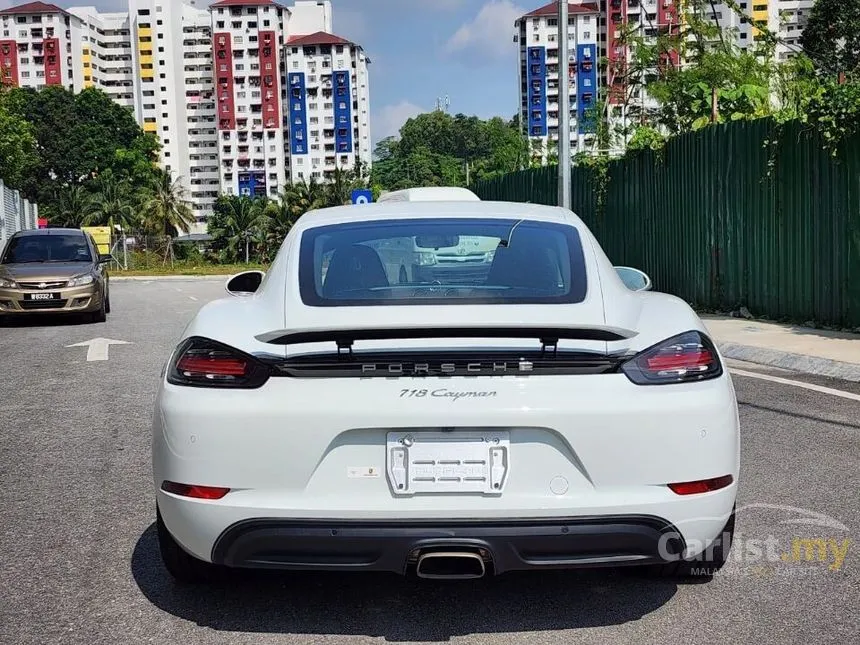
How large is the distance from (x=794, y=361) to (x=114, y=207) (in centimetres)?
8167

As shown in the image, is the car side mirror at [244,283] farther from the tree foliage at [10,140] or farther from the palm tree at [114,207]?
the palm tree at [114,207]

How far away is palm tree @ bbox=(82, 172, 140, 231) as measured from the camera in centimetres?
8456

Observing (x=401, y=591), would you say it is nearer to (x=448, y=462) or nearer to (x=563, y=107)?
(x=448, y=462)

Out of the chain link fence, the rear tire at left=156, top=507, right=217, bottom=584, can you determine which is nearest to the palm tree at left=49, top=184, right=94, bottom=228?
the chain link fence

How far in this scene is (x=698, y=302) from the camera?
1517 centimetres

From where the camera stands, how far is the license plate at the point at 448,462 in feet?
10.2

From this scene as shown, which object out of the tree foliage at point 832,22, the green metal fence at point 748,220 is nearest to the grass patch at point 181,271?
the tree foliage at point 832,22

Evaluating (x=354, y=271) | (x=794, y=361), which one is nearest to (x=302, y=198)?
(x=794, y=361)

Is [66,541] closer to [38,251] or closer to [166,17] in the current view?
[38,251]

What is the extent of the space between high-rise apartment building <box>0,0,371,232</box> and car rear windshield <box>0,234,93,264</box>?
11564 centimetres

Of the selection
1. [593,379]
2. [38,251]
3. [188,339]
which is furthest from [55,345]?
[593,379]

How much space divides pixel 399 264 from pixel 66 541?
185 centimetres

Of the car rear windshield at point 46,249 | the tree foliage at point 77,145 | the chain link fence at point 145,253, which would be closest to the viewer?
the car rear windshield at point 46,249

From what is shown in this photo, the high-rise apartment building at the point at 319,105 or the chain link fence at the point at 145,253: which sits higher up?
the high-rise apartment building at the point at 319,105
